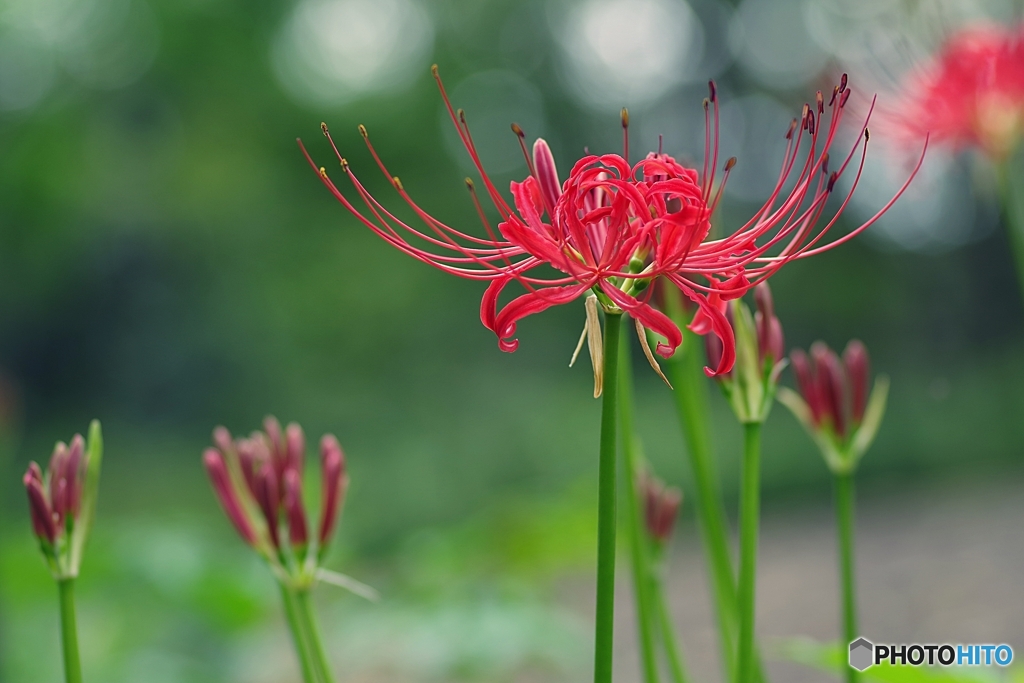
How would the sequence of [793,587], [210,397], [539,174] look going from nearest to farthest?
[539,174] < [793,587] < [210,397]

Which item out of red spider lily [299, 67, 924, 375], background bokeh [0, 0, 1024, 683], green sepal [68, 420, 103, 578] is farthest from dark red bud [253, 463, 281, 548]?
background bokeh [0, 0, 1024, 683]

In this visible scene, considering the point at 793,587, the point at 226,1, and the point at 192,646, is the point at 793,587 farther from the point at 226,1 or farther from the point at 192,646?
the point at 226,1

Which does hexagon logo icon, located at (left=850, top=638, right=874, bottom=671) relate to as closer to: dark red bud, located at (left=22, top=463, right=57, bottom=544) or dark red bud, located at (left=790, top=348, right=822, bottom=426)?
dark red bud, located at (left=790, top=348, right=822, bottom=426)

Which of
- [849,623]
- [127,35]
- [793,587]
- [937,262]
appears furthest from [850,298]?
[849,623]

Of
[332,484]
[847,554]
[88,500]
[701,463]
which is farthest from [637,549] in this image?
[88,500]

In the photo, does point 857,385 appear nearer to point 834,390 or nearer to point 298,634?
point 834,390

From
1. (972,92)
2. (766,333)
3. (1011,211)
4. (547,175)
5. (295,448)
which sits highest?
(972,92)
